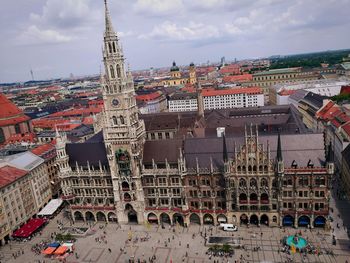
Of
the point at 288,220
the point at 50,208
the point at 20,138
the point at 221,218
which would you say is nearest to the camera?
the point at 288,220

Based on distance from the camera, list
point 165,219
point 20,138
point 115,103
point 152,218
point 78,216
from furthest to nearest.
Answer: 1. point 20,138
2. point 78,216
3. point 165,219
4. point 152,218
5. point 115,103

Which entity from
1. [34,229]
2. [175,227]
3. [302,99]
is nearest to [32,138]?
[34,229]

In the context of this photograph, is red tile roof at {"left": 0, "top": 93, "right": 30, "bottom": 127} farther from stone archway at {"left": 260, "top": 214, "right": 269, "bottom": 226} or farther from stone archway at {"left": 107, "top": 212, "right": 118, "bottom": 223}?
stone archway at {"left": 260, "top": 214, "right": 269, "bottom": 226}

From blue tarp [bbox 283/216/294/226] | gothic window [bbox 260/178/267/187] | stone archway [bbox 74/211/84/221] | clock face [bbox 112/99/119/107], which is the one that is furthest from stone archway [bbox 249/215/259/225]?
stone archway [bbox 74/211/84/221]

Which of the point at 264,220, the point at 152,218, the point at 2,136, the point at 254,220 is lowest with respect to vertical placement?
the point at 254,220

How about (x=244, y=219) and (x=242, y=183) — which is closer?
(x=242, y=183)

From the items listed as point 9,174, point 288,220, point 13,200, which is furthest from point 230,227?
point 9,174

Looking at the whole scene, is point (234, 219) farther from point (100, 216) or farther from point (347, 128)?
point (347, 128)
